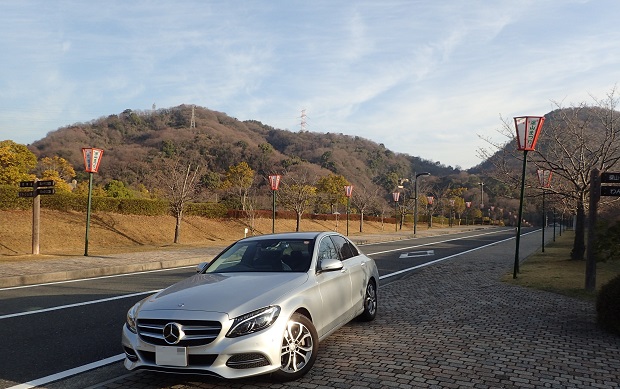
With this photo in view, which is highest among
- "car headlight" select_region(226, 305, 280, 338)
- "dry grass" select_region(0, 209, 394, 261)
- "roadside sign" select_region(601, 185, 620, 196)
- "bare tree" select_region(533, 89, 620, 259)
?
"bare tree" select_region(533, 89, 620, 259)

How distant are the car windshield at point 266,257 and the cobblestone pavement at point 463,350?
43.5 inches

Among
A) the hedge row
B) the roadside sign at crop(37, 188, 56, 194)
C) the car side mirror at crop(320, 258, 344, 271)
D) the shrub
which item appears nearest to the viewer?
the car side mirror at crop(320, 258, 344, 271)

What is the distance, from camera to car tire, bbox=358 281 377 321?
6.88 meters

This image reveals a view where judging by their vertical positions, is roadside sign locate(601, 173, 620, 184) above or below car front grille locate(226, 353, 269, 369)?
above

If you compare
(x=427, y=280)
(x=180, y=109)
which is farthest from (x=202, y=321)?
(x=180, y=109)

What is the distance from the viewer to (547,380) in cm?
440

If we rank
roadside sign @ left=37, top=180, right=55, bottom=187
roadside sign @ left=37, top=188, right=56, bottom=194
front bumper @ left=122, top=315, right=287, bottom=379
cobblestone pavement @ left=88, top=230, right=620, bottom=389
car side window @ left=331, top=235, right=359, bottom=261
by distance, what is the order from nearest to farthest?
front bumper @ left=122, top=315, right=287, bottom=379, cobblestone pavement @ left=88, top=230, right=620, bottom=389, car side window @ left=331, top=235, right=359, bottom=261, roadside sign @ left=37, top=188, right=56, bottom=194, roadside sign @ left=37, top=180, right=55, bottom=187

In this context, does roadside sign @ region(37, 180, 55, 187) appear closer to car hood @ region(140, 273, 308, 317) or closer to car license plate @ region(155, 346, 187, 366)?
car hood @ region(140, 273, 308, 317)

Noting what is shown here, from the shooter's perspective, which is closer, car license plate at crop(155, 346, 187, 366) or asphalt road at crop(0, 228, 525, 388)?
car license plate at crop(155, 346, 187, 366)

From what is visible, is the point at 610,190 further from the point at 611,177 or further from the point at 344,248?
the point at 344,248

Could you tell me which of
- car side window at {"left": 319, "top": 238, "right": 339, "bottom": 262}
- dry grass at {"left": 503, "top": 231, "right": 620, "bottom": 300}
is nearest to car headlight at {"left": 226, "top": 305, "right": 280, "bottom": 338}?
car side window at {"left": 319, "top": 238, "right": 339, "bottom": 262}

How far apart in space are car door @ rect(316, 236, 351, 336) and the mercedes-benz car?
0.01 metres

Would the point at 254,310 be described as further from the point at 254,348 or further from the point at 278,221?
the point at 278,221

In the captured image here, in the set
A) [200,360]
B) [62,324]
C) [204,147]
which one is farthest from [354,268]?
[204,147]
